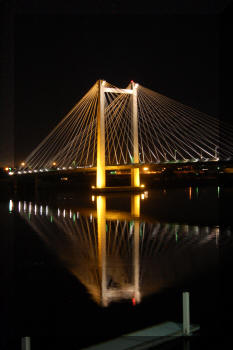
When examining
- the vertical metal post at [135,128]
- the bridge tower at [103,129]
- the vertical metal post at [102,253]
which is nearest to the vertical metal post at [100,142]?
the bridge tower at [103,129]

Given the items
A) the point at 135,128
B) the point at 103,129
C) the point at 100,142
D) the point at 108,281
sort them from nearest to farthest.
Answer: the point at 108,281 < the point at 100,142 < the point at 103,129 < the point at 135,128

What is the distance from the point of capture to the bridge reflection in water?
18.1 feet

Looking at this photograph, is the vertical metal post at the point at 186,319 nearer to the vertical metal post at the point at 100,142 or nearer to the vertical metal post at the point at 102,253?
the vertical metal post at the point at 102,253

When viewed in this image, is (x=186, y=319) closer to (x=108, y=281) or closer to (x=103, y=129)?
(x=108, y=281)

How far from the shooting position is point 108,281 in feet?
18.7

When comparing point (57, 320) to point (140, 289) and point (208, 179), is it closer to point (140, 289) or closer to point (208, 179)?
point (140, 289)

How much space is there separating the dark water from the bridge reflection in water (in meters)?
0.01

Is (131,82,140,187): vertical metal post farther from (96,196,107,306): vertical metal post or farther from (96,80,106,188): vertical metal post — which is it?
(96,196,107,306): vertical metal post

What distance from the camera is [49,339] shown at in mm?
3900

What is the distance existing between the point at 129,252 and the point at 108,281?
7.18 feet

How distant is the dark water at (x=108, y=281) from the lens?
4.15 meters

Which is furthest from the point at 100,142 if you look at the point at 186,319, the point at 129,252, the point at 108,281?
the point at 186,319

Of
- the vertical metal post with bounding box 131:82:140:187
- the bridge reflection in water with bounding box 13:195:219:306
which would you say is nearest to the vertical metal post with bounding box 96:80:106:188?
the vertical metal post with bounding box 131:82:140:187

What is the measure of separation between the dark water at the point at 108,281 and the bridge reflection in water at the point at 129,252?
0.05 feet
